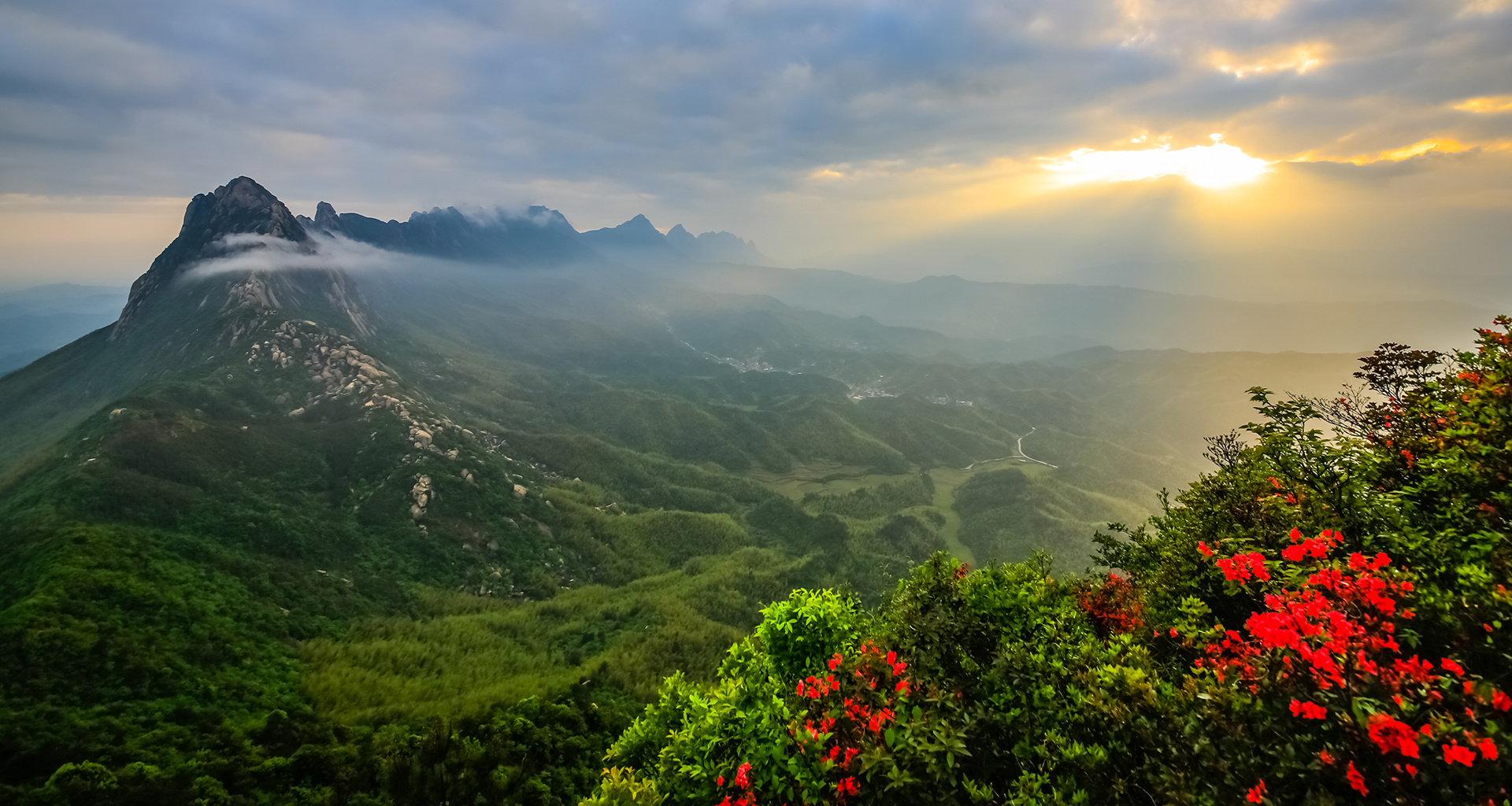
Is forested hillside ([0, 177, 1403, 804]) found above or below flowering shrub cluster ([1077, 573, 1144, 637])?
below

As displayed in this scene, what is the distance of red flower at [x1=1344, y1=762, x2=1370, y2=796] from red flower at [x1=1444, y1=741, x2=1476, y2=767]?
127cm

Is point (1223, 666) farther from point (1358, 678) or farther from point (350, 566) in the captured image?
point (350, 566)

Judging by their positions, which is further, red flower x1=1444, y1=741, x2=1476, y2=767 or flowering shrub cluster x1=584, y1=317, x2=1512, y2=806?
flowering shrub cluster x1=584, y1=317, x2=1512, y2=806

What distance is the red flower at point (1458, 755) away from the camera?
8.97 meters

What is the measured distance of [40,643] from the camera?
2040 inches

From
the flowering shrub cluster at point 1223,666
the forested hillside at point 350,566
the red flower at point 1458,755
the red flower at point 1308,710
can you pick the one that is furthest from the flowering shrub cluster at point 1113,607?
the red flower at point 1458,755

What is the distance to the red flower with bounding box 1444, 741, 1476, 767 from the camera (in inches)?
353

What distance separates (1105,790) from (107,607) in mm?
94954

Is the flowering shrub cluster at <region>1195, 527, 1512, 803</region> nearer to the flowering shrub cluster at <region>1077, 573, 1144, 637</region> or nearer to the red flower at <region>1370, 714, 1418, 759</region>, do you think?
the red flower at <region>1370, 714, 1418, 759</region>

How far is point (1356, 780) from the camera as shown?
993 centimetres

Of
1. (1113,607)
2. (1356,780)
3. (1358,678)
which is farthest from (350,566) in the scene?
(1358,678)

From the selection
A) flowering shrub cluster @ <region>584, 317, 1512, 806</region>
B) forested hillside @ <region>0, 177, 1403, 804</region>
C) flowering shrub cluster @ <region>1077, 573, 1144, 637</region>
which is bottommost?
forested hillside @ <region>0, 177, 1403, 804</region>

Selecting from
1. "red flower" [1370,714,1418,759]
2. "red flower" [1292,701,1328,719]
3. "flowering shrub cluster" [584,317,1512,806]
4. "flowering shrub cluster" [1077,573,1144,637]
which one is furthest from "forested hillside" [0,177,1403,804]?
"red flower" [1370,714,1418,759]

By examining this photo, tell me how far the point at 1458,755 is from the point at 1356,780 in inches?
61.5
